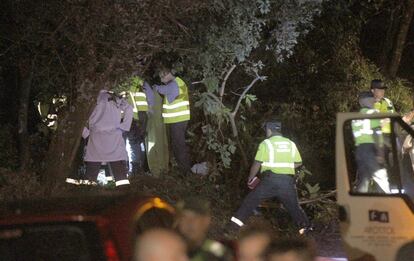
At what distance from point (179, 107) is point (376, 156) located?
450cm

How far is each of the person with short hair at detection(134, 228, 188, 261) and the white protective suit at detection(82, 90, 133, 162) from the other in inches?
231

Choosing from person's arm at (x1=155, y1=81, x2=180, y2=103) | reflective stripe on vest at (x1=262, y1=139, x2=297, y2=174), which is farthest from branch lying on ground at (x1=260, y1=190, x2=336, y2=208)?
person's arm at (x1=155, y1=81, x2=180, y2=103)

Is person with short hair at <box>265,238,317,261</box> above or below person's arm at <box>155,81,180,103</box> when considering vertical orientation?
below

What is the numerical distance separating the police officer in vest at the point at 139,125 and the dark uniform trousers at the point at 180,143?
0.41m

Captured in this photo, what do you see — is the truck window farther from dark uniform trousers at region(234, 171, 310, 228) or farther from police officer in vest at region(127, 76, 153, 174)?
police officer in vest at region(127, 76, 153, 174)

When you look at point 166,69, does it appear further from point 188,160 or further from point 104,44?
point 104,44

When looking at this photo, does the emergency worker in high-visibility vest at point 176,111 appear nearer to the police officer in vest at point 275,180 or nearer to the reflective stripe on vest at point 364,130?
the police officer in vest at point 275,180

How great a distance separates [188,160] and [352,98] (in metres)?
3.48

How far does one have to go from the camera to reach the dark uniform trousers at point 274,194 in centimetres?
953

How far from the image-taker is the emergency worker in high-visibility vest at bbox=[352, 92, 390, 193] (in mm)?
6375

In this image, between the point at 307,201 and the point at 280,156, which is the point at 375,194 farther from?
the point at 307,201

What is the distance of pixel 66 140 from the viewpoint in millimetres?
8344

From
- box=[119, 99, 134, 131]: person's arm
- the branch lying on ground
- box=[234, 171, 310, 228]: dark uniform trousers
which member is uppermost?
box=[119, 99, 134, 131]: person's arm

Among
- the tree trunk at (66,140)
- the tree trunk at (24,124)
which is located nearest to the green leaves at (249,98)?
the tree trunk at (24,124)
